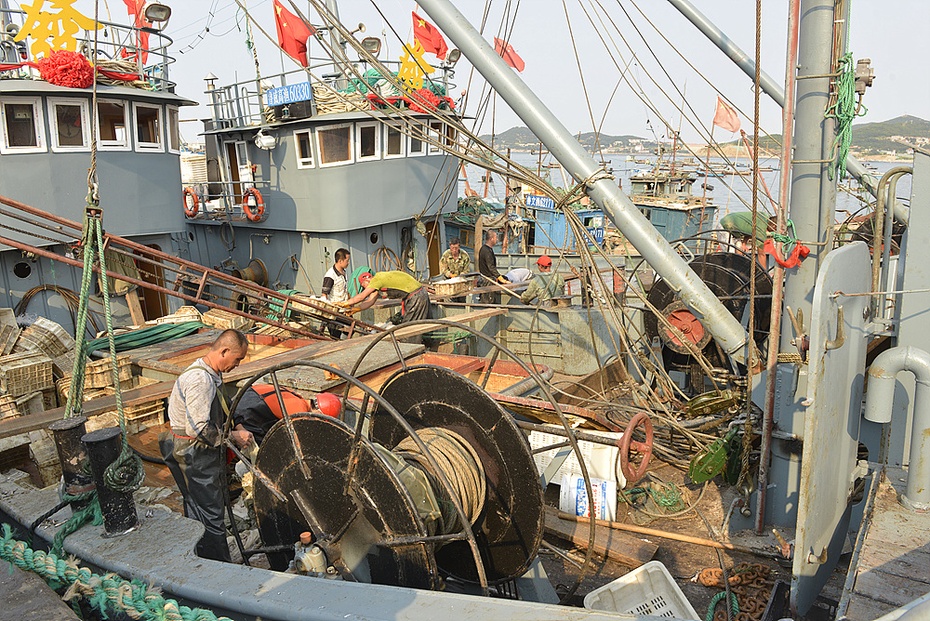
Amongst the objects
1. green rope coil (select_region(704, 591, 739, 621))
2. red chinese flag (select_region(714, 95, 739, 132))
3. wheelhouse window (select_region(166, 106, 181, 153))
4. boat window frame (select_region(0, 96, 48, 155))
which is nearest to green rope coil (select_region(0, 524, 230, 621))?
green rope coil (select_region(704, 591, 739, 621))

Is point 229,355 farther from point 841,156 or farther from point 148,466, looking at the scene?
point 841,156

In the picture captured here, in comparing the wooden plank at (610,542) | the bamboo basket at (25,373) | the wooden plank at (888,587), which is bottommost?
the wooden plank at (610,542)

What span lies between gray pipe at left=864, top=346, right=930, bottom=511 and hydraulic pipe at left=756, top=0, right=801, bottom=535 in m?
0.83

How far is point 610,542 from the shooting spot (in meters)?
5.20

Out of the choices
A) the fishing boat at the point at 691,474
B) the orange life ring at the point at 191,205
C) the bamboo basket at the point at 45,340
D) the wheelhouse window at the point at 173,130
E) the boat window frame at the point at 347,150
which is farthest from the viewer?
the orange life ring at the point at 191,205

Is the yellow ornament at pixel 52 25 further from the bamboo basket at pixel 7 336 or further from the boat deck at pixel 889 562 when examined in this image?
the boat deck at pixel 889 562

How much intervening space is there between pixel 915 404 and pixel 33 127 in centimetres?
1399

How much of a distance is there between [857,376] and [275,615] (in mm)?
3934

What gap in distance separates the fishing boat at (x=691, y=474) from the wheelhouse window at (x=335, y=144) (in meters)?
11.8

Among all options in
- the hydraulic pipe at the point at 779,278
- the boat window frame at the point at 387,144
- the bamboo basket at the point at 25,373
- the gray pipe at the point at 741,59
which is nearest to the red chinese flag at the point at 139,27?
the boat window frame at the point at 387,144

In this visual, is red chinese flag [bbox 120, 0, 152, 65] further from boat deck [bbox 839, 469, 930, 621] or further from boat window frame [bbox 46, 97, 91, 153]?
boat deck [bbox 839, 469, 930, 621]

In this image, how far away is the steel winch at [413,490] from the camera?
12.8 ft

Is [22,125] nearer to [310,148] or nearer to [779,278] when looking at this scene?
[310,148]

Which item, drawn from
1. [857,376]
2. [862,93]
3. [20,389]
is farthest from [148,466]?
[862,93]
